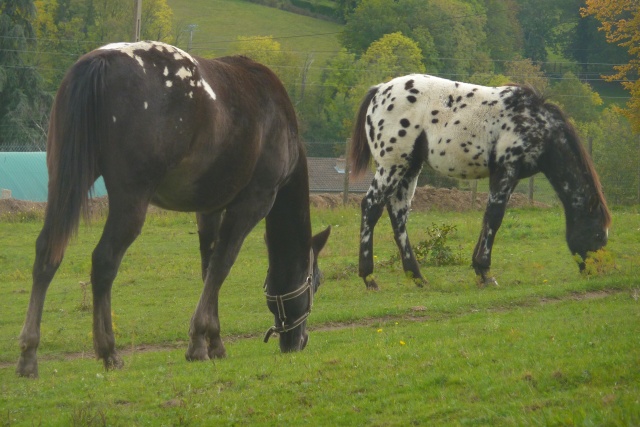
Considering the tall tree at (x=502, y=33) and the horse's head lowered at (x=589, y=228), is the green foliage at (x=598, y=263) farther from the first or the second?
the tall tree at (x=502, y=33)

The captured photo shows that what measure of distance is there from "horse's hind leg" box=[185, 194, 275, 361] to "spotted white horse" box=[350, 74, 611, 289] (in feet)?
18.2

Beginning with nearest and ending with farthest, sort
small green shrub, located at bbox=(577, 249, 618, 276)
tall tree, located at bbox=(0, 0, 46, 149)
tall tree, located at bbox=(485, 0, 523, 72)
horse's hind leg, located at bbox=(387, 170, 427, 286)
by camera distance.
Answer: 1. small green shrub, located at bbox=(577, 249, 618, 276)
2. horse's hind leg, located at bbox=(387, 170, 427, 286)
3. tall tree, located at bbox=(0, 0, 46, 149)
4. tall tree, located at bbox=(485, 0, 523, 72)

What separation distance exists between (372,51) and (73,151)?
72122 millimetres

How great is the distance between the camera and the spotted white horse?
44.6 ft

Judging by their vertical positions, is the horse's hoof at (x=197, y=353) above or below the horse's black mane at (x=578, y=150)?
below

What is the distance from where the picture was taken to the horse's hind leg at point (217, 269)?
Answer: 8.52 meters

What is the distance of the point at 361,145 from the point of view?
15.1 m

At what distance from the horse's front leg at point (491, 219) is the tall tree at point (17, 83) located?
115ft

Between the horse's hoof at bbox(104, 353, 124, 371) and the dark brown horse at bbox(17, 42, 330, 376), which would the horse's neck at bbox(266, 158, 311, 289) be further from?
the horse's hoof at bbox(104, 353, 124, 371)

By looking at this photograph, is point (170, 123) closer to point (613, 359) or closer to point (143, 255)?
point (613, 359)

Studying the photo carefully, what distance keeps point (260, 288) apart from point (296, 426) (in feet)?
29.5

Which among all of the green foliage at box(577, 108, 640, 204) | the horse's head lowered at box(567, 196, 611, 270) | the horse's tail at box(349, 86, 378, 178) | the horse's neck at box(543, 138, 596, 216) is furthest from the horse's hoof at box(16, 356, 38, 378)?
the green foliage at box(577, 108, 640, 204)

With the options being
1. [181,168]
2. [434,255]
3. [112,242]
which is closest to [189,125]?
[181,168]

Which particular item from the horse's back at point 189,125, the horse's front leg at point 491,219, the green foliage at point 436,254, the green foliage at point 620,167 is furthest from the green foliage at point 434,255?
the green foliage at point 620,167
